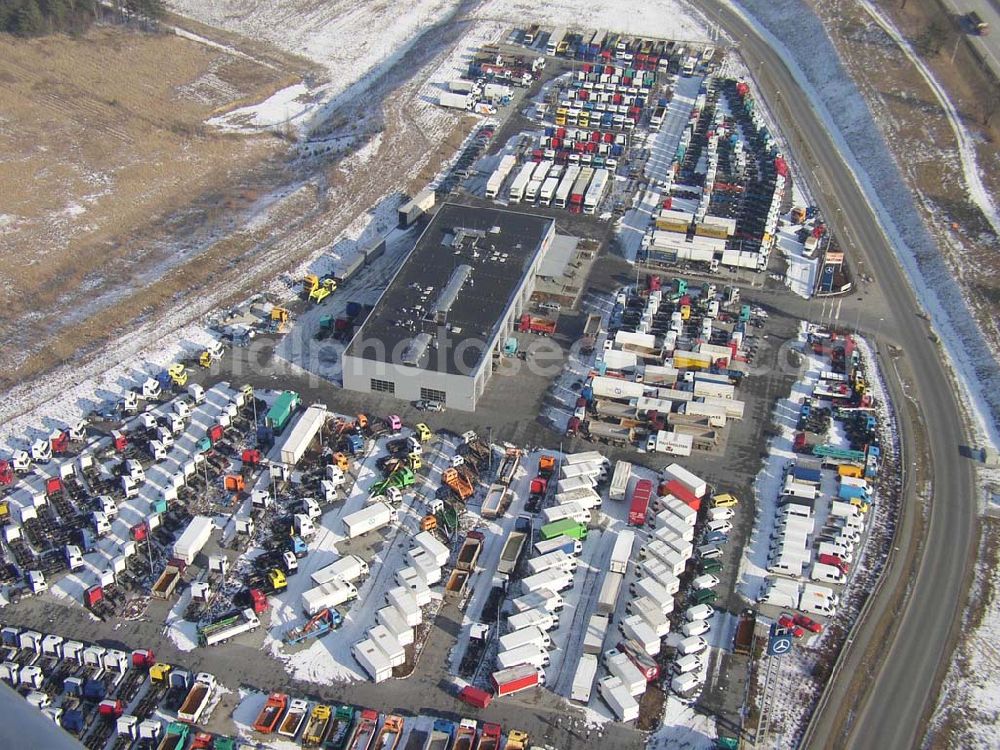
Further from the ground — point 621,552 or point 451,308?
point 451,308

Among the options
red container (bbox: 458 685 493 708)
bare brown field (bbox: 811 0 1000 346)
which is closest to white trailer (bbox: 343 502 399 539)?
red container (bbox: 458 685 493 708)

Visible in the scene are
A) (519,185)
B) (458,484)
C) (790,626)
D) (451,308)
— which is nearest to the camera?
(790,626)

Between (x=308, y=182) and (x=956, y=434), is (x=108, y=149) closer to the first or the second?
(x=308, y=182)

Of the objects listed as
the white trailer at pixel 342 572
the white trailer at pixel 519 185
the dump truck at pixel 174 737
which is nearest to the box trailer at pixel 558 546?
the white trailer at pixel 342 572

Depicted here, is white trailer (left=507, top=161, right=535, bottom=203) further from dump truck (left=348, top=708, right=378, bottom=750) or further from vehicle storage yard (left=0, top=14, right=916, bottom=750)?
dump truck (left=348, top=708, right=378, bottom=750)

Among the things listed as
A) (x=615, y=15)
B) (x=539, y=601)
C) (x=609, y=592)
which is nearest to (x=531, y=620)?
(x=539, y=601)

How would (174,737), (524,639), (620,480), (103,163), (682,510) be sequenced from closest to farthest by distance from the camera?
(174,737) < (524,639) < (682,510) < (620,480) < (103,163)

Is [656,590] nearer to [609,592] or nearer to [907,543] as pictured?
[609,592]
